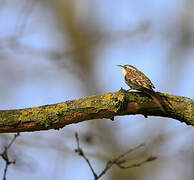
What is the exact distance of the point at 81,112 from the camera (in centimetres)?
316

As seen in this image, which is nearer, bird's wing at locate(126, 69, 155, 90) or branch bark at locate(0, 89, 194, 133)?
branch bark at locate(0, 89, 194, 133)

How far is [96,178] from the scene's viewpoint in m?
2.52

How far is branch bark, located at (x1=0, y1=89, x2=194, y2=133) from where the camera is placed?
3.14 metres

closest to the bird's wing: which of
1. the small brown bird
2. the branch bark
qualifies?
the small brown bird

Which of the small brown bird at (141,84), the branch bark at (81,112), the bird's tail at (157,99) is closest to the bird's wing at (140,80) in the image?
the small brown bird at (141,84)

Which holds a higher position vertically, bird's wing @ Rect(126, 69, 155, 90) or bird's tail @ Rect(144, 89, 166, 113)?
bird's wing @ Rect(126, 69, 155, 90)

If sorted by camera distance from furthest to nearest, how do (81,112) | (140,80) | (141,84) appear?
(140,80)
(141,84)
(81,112)

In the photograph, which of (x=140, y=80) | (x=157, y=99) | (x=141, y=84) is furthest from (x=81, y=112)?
(x=140, y=80)

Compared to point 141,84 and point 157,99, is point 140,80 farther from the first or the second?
point 157,99

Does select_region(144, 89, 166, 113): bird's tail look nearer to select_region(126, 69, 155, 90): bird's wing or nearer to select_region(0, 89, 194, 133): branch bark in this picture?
select_region(0, 89, 194, 133): branch bark

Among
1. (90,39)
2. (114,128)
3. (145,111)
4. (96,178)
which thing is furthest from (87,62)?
(96,178)

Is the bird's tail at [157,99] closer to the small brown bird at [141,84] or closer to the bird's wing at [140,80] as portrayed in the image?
the small brown bird at [141,84]

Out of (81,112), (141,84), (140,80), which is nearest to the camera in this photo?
(81,112)

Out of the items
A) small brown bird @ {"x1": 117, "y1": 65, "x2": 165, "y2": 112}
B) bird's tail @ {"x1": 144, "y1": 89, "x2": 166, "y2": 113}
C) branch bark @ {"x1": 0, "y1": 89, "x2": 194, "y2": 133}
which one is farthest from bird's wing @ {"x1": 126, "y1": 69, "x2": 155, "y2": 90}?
branch bark @ {"x1": 0, "y1": 89, "x2": 194, "y2": 133}
